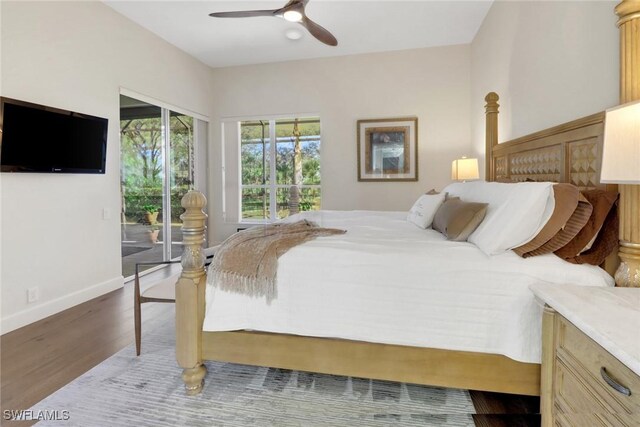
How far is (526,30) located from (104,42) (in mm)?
3973

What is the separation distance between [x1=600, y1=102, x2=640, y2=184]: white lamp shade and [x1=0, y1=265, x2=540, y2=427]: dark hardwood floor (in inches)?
47.2

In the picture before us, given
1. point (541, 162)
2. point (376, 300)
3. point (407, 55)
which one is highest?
point (407, 55)

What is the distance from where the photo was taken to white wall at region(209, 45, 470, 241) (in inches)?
181

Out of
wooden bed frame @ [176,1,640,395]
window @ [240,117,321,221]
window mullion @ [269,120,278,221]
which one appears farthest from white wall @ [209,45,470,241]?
wooden bed frame @ [176,1,640,395]

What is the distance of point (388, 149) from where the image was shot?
480 centimetres

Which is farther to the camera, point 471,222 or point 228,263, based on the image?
point 471,222

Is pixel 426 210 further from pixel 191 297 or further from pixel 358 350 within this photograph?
pixel 191 297

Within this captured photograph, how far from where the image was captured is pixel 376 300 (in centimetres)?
154

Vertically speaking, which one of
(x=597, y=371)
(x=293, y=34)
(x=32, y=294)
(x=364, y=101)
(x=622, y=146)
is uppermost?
(x=293, y=34)

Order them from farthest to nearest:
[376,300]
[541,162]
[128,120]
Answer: [128,120] → [541,162] → [376,300]

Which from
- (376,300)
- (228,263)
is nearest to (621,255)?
(376,300)

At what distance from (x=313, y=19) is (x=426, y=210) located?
2.70 m

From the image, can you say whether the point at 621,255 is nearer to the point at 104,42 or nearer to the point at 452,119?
the point at 452,119

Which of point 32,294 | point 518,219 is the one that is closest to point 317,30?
point 518,219
